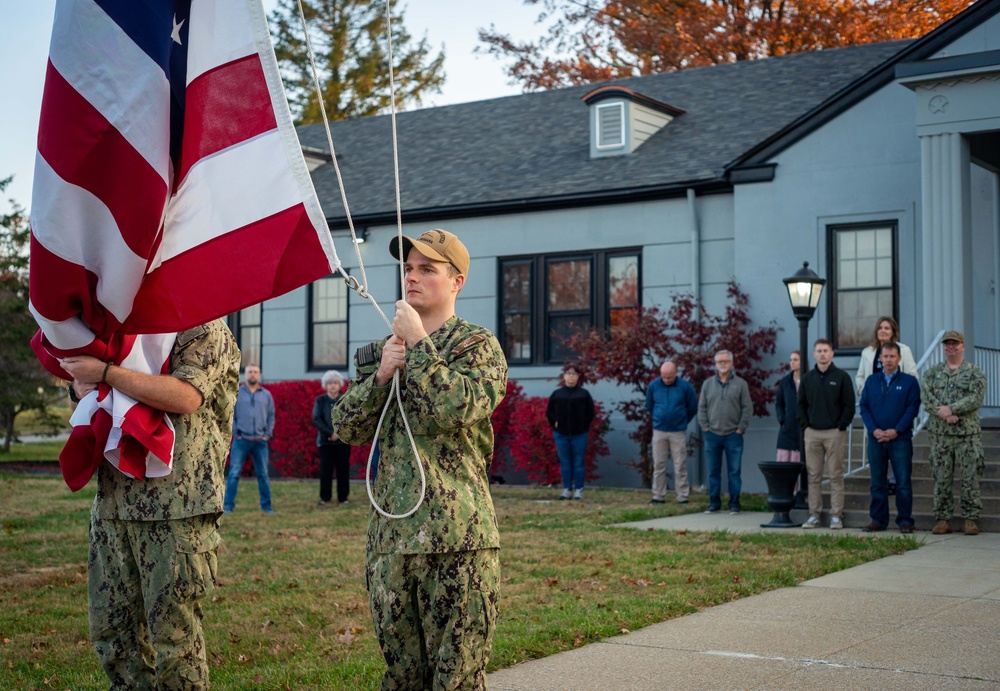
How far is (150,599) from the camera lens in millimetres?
4543

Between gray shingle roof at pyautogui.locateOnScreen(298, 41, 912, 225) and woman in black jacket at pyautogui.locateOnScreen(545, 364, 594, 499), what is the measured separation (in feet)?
13.2

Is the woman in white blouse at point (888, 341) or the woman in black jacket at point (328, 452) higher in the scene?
the woman in white blouse at point (888, 341)

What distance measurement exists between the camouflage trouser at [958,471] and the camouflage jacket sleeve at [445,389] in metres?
9.44

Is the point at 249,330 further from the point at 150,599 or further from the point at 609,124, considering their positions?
the point at 150,599

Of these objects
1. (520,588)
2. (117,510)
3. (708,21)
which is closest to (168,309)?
(117,510)

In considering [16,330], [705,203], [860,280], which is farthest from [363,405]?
[16,330]

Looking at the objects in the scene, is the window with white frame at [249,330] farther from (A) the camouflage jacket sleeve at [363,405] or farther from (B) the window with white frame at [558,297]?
(A) the camouflage jacket sleeve at [363,405]

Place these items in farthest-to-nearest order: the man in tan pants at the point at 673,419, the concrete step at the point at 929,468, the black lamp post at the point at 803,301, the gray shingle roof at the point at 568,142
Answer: the gray shingle roof at the point at 568,142
the man in tan pants at the point at 673,419
the black lamp post at the point at 803,301
the concrete step at the point at 929,468

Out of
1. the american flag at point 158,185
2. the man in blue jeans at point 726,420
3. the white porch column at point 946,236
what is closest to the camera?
the american flag at point 158,185

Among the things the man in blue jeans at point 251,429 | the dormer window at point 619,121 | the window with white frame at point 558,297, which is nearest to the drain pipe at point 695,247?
the window with white frame at point 558,297

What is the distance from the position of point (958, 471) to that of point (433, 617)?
9781 mm

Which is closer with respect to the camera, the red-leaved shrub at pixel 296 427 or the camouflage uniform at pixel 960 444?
the camouflage uniform at pixel 960 444

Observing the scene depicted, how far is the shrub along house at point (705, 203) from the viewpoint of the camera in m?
14.3

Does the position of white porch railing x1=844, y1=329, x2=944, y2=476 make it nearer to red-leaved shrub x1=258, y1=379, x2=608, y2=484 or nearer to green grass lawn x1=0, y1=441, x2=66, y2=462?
red-leaved shrub x1=258, y1=379, x2=608, y2=484
